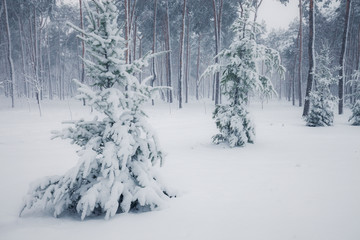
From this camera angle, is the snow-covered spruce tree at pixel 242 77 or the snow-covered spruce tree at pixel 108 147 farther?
the snow-covered spruce tree at pixel 242 77

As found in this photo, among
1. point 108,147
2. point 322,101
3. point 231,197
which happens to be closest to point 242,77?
point 231,197

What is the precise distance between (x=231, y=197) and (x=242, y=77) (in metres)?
4.94

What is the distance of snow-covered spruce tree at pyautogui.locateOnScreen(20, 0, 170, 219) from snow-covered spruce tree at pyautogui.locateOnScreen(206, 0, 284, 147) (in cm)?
490

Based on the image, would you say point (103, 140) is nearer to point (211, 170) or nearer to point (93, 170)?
point (93, 170)

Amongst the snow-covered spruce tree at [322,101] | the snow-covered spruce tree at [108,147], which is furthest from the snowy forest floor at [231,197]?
the snow-covered spruce tree at [322,101]

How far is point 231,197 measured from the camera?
15.1ft

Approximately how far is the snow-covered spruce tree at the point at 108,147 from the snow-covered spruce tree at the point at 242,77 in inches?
193

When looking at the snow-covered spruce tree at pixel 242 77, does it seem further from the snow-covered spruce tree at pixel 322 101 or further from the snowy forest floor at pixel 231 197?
the snow-covered spruce tree at pixel 322 101

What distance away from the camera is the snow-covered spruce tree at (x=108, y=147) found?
381 centimetres

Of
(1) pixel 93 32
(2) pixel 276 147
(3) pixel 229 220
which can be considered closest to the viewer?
(3) pixel 229 220

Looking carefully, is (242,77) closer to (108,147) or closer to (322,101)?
(108,147)

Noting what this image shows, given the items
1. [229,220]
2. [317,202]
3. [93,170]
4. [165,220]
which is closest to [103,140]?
[93,170]

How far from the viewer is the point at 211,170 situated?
20.7 feet

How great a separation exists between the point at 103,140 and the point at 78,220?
1.29 meters
